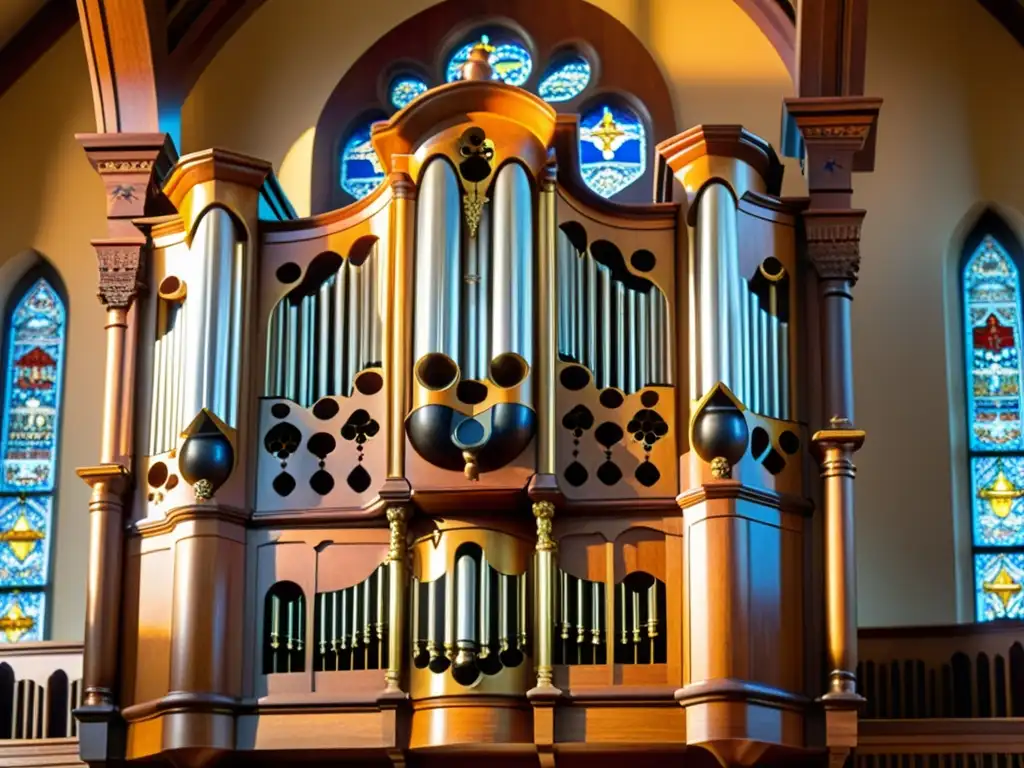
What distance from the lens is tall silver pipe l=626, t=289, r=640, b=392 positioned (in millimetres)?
14773

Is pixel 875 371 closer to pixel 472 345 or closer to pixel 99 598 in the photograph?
pixel 472 345

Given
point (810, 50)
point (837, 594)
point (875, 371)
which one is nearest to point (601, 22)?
point (810, 50)

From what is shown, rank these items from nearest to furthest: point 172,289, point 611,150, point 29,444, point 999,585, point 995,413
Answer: point 172,289, point 999,585, point 995,413, point 29,444, point 611,150

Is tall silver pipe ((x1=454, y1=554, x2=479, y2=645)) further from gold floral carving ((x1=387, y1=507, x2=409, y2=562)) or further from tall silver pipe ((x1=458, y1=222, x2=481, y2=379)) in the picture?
tall silver pipe ((x1=458, y1=222, x2=481, y2=379))

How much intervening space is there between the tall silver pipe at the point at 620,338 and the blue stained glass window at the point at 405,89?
366cm

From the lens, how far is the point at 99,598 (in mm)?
14742

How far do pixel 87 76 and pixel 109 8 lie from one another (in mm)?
1956

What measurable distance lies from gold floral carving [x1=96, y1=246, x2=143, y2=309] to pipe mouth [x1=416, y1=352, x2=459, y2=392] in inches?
91.8

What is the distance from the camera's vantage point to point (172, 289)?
1553 cm

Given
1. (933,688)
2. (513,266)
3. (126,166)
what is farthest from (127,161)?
(933,688)

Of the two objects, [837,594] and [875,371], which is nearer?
[837,594]

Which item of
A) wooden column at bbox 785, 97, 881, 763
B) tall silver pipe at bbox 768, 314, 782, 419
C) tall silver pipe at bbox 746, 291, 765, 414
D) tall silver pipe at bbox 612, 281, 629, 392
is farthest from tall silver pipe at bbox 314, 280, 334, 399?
wooden column at bbox 785, 97, 881, 763

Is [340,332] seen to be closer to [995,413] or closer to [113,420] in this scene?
[113,420]

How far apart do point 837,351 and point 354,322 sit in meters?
3.20
